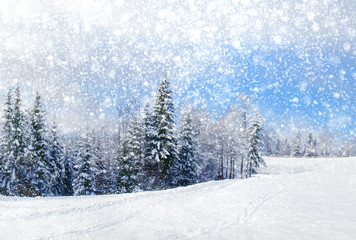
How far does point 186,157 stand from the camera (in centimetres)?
3069

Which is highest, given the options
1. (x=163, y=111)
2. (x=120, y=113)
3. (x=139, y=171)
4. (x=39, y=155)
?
(x=120, y=113)

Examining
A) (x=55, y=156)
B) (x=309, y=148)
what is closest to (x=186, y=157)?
(x=55, y=156)

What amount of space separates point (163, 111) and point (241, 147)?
1801 centimetres

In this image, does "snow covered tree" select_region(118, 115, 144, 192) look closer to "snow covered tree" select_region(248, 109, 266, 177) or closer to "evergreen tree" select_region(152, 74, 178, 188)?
"evergreen tree" select_region(152, 74, 178, 188)

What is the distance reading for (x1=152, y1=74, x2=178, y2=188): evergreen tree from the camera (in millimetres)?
27031

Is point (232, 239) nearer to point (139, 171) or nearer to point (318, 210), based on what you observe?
point (318, 210)

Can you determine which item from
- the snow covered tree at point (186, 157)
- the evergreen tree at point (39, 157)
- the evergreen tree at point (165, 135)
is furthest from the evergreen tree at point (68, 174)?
the snow covered tree at point (186, 157)

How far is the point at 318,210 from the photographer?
820cm

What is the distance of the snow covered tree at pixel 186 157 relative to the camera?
98.9 ft

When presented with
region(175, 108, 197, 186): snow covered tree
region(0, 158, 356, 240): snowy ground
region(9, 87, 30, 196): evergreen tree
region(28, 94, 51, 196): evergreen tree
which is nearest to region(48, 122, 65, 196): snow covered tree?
region(28, 94, 51, 196): evergreen tree

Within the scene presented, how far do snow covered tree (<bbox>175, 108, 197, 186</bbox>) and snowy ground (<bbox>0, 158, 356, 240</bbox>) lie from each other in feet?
61.5

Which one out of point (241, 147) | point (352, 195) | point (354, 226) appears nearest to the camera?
point (354, 226)

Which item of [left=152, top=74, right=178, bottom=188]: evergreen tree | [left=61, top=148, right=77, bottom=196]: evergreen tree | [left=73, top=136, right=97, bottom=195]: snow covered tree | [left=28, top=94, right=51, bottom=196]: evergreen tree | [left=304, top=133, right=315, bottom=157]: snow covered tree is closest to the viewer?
[left=28, top=94, right=51, bottom=196]: evergreen tree

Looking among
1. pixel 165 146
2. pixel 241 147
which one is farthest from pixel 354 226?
pixel 241 147
